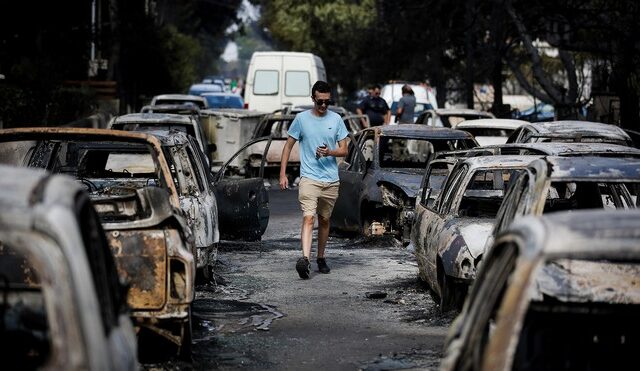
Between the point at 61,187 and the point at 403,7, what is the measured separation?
39.6m

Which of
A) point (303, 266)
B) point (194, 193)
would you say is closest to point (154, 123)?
point (303, 266)

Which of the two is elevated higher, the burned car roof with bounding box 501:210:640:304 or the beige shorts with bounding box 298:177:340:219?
the burned car roof with bounding box 501:210:640:304

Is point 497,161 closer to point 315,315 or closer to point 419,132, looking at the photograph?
point 315,315

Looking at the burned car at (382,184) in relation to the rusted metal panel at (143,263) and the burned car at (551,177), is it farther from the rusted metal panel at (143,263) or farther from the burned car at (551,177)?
the rusted metal panel at (143,263)

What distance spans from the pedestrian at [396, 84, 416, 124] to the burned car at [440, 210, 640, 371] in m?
21.1

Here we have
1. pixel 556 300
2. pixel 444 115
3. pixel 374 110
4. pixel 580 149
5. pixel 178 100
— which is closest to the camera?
pixel 556 300

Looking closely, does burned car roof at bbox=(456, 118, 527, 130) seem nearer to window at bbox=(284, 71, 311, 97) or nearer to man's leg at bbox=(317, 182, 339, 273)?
man's leg at bbox=(317, 182, 339, 273)

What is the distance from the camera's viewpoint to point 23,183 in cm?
498

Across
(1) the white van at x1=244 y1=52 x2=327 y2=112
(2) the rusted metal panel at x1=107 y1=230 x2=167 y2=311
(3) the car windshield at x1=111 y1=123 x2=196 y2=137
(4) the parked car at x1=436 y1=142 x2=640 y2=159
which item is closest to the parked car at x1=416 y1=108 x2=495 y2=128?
(3) the car windshield at x1=111 y1=123 x2=196 y2=137

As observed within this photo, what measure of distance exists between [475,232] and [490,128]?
1278 centimetres

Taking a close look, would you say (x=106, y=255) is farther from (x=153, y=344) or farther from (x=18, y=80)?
(x=18, y=80)

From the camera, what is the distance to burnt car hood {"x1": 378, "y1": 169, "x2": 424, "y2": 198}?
16797 mm

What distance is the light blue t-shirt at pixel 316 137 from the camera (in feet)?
44.7

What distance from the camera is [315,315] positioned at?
1137 centimetres
